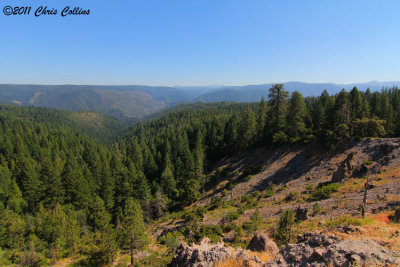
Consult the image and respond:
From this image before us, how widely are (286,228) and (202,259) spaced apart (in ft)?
41.4

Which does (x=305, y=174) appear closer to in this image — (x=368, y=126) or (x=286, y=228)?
(x=368, y=126)

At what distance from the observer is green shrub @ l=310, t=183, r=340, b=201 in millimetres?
30948

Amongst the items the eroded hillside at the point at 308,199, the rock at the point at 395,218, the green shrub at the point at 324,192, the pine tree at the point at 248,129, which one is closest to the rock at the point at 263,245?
the eroded hillside at the point at 308,199

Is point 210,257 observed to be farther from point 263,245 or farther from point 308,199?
point 308,199

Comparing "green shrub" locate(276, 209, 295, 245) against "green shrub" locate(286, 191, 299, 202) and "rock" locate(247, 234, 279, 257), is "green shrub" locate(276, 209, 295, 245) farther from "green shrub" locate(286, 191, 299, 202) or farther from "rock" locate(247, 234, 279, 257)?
"green shrub" locate(286, 191, 299, 202)

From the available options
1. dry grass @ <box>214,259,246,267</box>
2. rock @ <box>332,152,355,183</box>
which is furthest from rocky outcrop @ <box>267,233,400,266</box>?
rock @ <box>332,152,355,183</box>

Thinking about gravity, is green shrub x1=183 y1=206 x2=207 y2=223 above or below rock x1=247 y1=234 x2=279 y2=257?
below

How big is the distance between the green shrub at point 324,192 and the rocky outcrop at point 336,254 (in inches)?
807

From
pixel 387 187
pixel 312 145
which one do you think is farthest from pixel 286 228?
pixel 312 145

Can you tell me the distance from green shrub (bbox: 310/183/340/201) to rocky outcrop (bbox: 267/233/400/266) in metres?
20.5

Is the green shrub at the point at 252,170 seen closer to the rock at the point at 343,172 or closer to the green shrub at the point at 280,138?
the green shrub at the point at 280,138

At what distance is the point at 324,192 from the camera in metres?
31.3

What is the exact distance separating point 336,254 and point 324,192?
2409cm

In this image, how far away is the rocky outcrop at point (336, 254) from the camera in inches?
396
